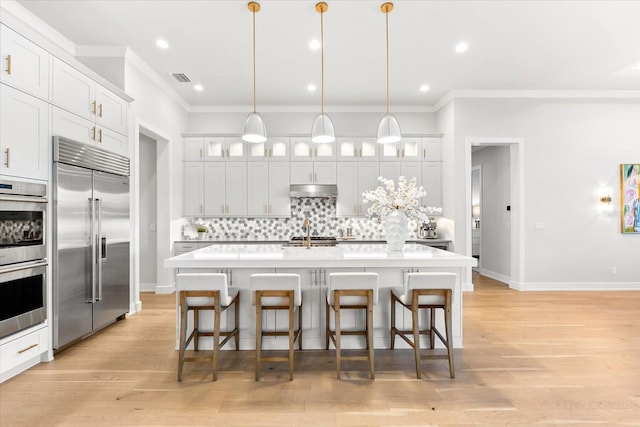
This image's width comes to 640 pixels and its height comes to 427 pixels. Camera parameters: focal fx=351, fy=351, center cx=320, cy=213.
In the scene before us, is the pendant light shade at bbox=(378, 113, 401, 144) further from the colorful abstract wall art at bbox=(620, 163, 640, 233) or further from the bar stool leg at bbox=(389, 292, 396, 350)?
the colorful abstract wall art at bbox=(620, 163, 640, 233)

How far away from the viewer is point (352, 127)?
6539 mm

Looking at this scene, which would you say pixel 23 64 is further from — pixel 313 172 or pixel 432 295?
pixel 313 172

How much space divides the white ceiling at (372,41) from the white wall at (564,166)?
15.1 inches

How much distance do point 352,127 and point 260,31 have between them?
2977 mm

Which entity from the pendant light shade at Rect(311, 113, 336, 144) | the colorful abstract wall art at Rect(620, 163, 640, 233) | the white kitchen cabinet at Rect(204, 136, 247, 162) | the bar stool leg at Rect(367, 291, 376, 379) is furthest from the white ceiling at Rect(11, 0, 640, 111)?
the bar stool leg at Rect(367, 291, 376, 379)

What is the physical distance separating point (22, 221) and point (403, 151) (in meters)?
5.38

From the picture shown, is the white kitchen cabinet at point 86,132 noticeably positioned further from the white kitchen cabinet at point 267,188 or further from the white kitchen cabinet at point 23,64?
the white kitchen cabinet at point 267,188

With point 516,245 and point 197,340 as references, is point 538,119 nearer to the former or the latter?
point 516,245

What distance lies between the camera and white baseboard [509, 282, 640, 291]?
5766 mm

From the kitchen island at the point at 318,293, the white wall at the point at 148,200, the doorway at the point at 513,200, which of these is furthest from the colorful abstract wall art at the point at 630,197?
the white wall at the point at 148,200

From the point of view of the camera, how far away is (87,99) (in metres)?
3.56

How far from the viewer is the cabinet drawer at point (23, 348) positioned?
261 cm

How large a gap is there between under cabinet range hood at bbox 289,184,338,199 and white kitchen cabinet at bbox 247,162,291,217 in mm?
195

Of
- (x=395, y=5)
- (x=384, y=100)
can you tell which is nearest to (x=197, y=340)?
(x=395, y=5)
